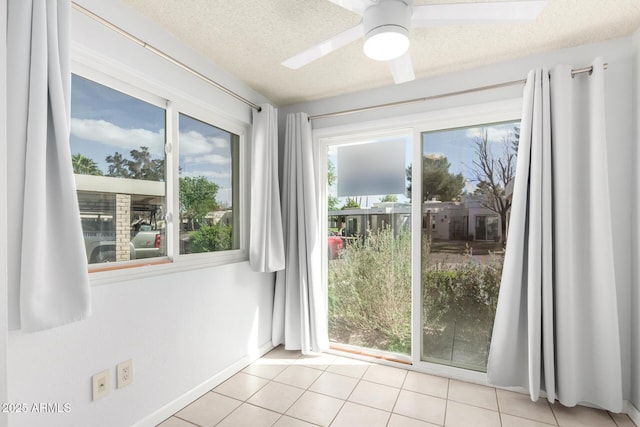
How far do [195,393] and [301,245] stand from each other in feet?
4.19

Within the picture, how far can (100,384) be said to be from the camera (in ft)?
5.00

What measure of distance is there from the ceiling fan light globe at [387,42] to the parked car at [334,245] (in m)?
1.71

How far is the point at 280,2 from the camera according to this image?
160cm

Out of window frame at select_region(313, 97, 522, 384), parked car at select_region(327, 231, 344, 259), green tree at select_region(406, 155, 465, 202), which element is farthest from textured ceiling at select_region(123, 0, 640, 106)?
parked car at select_region(327, 231, 344, 259)

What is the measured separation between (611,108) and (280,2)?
205 centimetres

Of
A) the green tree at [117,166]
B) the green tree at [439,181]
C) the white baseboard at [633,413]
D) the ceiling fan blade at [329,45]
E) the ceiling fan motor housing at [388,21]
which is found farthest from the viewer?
the green tree at [439,181]

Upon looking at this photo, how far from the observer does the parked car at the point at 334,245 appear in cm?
286

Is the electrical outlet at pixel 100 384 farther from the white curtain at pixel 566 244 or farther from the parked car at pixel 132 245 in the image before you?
the white curtain at pixel 566 244

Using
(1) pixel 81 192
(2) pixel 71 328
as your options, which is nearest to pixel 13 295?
(2) pixel 71 328

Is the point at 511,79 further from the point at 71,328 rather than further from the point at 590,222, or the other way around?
the point at 71,328

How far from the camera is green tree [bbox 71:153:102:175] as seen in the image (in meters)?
1.55

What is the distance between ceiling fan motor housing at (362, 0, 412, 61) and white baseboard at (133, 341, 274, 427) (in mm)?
2217

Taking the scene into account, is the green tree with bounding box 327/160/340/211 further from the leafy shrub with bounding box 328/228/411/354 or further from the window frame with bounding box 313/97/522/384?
the leafy shrub with bounding box 328/228/411/354

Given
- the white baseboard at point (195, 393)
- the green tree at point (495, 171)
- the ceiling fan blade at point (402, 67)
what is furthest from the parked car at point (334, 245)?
the ceiling fan blade at point (402, 67)
